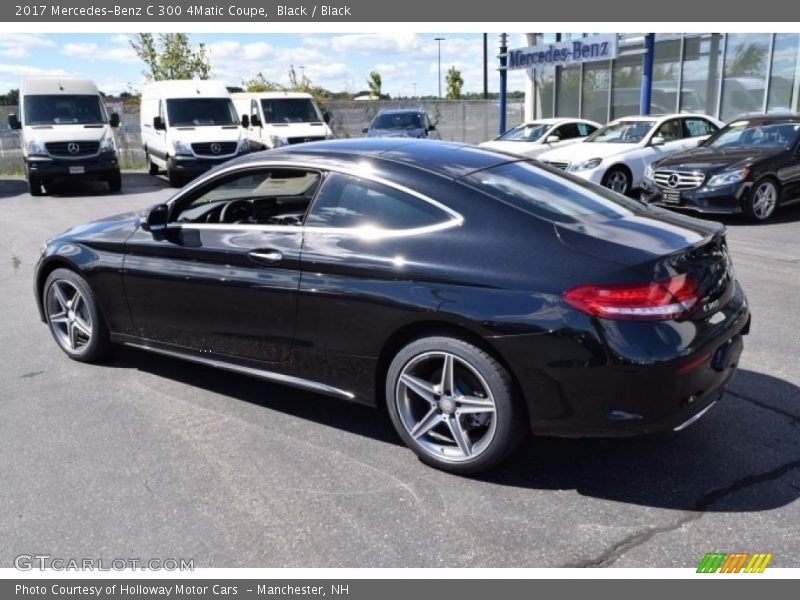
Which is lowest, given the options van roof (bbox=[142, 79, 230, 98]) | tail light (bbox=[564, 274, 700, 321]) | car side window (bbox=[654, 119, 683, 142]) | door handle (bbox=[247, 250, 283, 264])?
tail light (bbox=[564, 274, 700, 321])

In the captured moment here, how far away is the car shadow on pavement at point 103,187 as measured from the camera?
56.3ft

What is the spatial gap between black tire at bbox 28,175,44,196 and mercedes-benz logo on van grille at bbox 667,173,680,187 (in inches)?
532

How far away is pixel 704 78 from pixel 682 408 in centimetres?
1859

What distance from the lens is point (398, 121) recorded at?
2077 cm

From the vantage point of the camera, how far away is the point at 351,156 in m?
3.97

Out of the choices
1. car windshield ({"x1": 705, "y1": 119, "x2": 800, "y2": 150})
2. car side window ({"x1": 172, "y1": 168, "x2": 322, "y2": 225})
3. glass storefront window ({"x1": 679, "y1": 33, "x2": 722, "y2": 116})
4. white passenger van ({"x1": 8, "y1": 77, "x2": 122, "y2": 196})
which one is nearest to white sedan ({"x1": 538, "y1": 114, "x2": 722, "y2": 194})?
car windshield ({"x1": 705, "y1": 119, "x2": 800, "y2": 150})

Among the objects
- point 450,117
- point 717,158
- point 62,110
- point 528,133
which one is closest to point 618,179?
point 717,158

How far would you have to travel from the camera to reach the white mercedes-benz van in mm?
16875

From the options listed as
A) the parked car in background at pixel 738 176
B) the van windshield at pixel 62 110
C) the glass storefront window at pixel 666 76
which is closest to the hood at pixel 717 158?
the parked car in background at pixel 738 176

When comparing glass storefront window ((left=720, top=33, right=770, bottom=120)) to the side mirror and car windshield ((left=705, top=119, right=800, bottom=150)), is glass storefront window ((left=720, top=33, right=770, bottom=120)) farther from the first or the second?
the side mirror

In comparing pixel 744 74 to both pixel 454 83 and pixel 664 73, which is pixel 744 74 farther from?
pixel 454 83

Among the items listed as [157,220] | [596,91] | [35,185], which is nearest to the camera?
[157,220]

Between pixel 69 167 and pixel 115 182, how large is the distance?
1.18m
